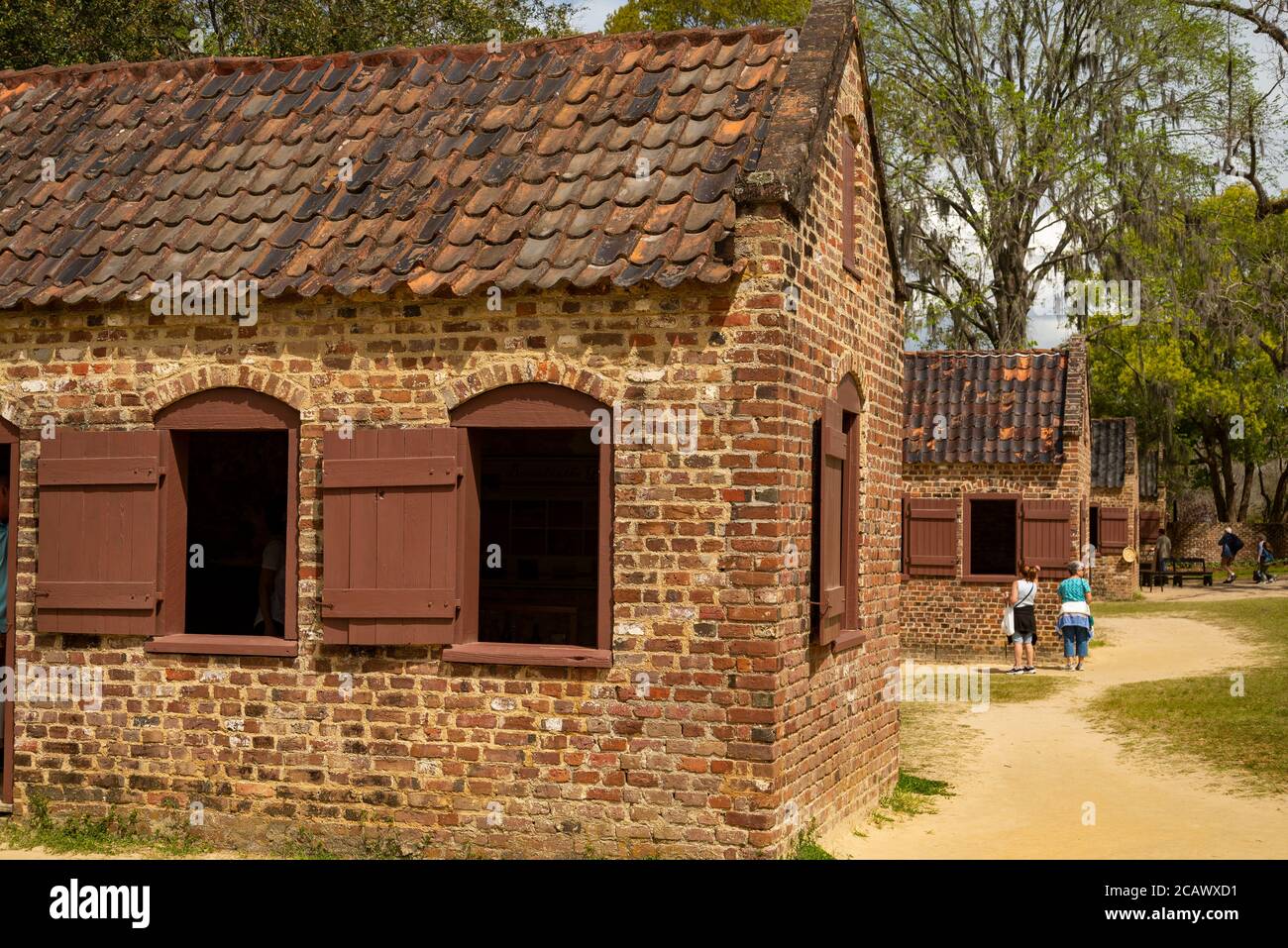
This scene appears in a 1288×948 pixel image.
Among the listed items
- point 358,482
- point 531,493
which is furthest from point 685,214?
point 531,493

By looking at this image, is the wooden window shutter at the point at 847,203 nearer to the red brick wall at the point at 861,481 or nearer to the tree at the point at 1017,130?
the red brick wall at the point at 861,481

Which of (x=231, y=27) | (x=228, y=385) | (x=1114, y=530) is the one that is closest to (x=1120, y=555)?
(x=1114, y=530)

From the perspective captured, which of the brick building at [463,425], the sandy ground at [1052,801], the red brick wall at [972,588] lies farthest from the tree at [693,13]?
the brick building at [463,425]

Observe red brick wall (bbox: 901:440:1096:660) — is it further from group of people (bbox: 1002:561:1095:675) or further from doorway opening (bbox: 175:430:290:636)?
doorway opening (bbox: 175:430:290:636)

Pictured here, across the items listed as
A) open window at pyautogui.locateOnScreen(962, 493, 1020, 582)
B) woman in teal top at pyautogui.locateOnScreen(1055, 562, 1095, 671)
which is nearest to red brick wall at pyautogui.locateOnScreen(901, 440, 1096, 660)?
woman in teal top at pyautogui.locateOnScreen(1055, 562, 1095, 671)

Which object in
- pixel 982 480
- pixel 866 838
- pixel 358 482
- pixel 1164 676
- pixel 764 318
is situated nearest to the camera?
pixel 764 318

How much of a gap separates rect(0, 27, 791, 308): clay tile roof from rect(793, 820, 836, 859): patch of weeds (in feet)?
11.7

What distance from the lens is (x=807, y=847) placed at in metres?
8.84

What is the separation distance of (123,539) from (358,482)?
1783 millimetres

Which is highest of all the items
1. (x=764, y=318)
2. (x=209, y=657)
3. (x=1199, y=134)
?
(x=1199, y=134)

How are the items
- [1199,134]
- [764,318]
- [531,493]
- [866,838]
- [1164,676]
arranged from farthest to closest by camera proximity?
[1199,134]
[1164,676]
[531,493]
[866,838]
[764,318]

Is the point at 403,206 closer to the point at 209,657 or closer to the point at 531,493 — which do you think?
the point at 209,657

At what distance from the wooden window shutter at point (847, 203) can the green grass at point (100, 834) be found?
606 cm

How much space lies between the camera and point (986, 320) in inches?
1379
